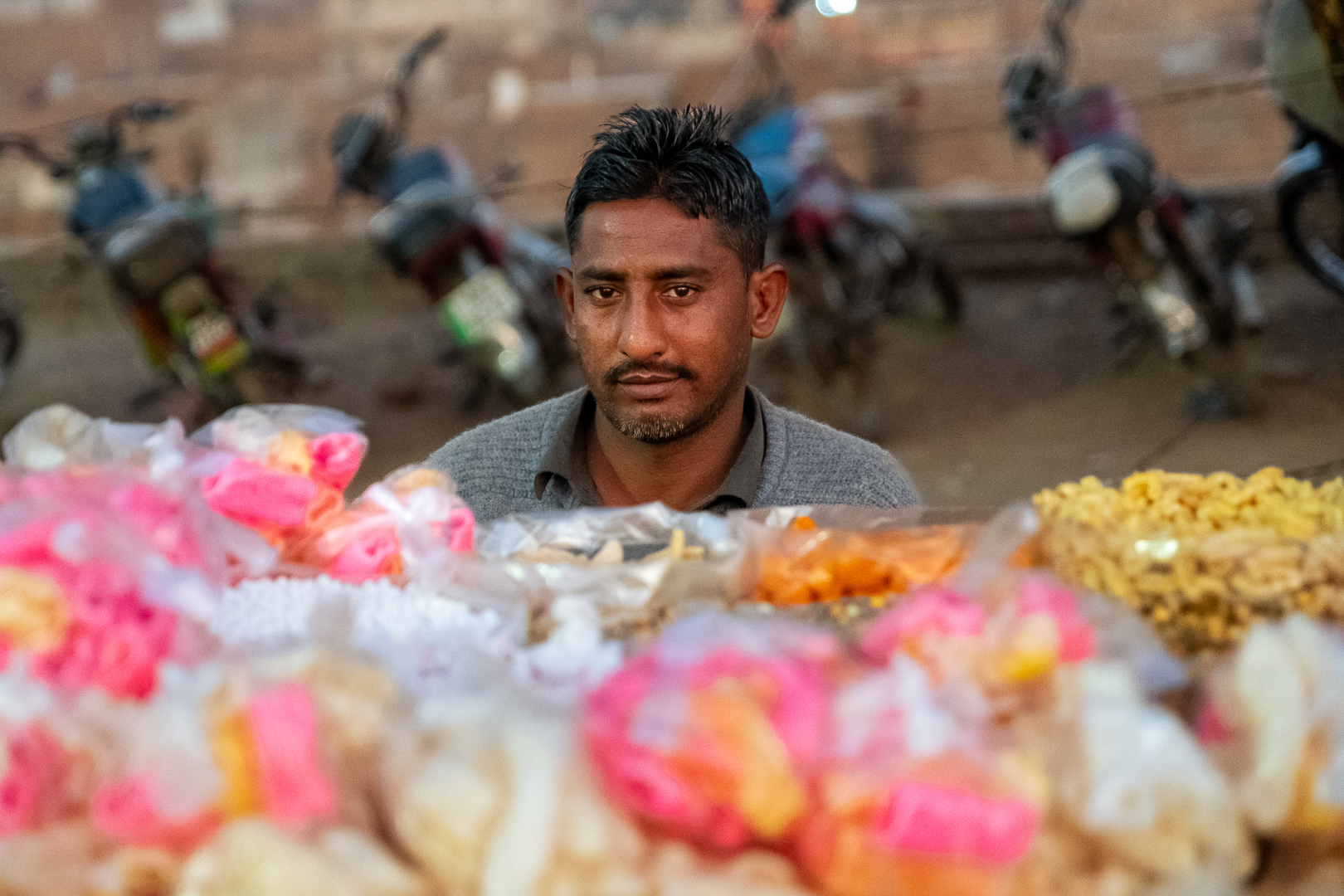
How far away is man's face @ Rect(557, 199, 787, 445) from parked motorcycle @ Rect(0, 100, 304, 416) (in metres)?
4.27

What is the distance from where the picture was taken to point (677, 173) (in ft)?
5.35

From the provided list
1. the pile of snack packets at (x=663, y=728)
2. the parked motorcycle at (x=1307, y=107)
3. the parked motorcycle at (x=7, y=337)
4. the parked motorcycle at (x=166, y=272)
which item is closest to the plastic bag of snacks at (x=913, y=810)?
the pile of snack packets at (x=663, y=728)

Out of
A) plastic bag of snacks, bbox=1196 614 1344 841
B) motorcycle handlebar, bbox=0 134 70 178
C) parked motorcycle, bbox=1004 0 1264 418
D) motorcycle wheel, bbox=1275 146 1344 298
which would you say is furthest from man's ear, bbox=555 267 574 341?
motorcycle handlebar, bbox=0 134 70 178

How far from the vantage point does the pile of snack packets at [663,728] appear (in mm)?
714

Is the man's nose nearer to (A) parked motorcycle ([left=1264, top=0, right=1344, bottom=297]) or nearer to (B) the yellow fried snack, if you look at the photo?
(B) the yellow fried snack

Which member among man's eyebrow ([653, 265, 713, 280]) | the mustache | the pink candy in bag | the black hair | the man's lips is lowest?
the man's lips

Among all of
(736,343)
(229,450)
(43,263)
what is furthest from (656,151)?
(43,263)

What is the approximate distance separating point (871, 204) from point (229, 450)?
17.0 ft

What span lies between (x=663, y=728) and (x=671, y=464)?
43.3 inches

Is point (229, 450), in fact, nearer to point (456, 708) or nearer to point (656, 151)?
point (456, 708)

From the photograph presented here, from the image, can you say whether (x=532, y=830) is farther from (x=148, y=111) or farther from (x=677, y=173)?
(x=148, y=111)

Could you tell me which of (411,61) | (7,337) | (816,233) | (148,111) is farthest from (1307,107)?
(7,337)

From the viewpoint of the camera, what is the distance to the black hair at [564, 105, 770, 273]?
5.33ft

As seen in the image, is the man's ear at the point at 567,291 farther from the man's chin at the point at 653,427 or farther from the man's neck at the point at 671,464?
the man's chin at the point at 653,427
